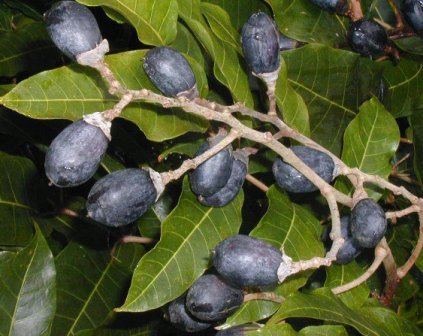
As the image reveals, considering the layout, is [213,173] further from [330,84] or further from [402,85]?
[402,85]

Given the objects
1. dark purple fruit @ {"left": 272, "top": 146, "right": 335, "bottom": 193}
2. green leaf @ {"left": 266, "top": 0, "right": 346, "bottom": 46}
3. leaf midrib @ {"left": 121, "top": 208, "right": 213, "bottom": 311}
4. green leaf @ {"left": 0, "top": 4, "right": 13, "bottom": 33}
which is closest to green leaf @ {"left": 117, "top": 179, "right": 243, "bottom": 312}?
leaf midrib @ {"left": 121, "top": 208, "right": 213, "bottom": 311}

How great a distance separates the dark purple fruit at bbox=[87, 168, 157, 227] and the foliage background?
15cm

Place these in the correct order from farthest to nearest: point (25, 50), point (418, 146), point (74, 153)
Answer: point (25, 50)
point (418, 146)
point (74, 153)

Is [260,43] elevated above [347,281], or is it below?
above

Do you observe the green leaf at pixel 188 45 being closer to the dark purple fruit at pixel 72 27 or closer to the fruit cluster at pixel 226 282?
the dark purple fruit at pixel 72 27

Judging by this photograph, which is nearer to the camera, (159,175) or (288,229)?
(159,175)

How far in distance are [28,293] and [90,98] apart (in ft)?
1.59

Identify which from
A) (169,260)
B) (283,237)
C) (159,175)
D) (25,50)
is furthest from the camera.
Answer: (25,50)

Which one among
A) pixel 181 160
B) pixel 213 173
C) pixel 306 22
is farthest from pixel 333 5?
pixel 213 173

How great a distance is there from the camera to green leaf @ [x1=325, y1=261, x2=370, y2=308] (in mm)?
1541

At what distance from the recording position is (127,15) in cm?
135

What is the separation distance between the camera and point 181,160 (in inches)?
67.7

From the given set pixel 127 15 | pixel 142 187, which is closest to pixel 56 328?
pixel 142 187

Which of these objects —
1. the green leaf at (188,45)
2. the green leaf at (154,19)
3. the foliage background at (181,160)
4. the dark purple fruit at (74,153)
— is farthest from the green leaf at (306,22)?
the dark purple fruit at (74,153)
